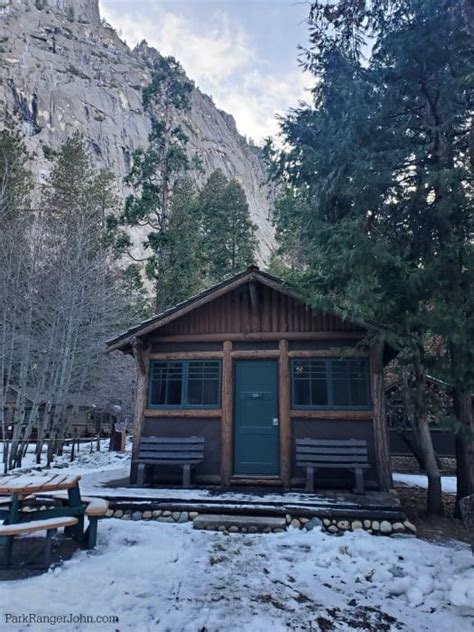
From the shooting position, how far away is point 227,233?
23.7 meters

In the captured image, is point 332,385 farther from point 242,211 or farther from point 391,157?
point 242,211

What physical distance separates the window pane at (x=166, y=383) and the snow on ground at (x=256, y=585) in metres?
2.92

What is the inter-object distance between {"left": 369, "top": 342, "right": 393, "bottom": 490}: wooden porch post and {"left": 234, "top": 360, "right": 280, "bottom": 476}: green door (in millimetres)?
1651

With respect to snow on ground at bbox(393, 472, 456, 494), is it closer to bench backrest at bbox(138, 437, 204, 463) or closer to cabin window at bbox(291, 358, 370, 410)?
cabin window at bbox(291, 358, 370, 410)

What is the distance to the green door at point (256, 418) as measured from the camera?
7.09 meters

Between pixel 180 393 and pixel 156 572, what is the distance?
398 cm

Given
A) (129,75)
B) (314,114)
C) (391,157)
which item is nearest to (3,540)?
(391,157)

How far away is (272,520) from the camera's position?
5.15 meters

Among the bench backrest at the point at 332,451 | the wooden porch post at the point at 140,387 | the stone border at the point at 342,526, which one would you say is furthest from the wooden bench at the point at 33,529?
the bench backrest at the point at 332,451

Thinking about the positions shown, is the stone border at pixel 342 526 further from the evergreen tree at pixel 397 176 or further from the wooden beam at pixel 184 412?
the wooden beam at pixel 184 412

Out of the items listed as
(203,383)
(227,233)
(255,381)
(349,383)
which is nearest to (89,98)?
(227,233)

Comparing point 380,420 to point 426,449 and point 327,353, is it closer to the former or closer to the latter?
point 426,449

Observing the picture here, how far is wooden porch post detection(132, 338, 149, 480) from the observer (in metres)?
7.43

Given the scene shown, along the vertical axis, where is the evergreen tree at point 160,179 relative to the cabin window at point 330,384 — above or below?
above
